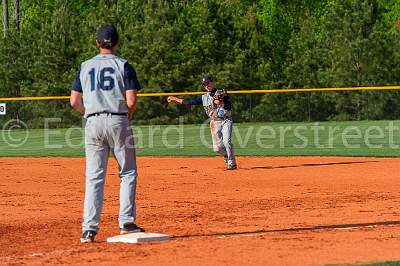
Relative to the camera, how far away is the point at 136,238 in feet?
30.5

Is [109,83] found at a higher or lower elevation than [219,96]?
higher

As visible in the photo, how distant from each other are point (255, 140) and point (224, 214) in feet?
53.8

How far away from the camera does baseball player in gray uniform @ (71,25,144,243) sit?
910 centimetres

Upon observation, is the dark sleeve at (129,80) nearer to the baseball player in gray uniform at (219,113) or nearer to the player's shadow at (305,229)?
the player's shadow at (305,229)

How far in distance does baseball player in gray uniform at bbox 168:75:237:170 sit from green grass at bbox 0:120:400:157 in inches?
177

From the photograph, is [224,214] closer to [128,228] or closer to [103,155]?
[128,228]

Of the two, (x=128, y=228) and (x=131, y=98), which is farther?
(x=128, y=228)

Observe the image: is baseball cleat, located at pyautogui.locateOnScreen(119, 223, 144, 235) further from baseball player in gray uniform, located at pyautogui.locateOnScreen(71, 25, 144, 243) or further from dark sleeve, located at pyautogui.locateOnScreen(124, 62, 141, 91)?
Answer: dark sleeve, located at pyautogui.locateOnScreen(124, 62, 141, 91)

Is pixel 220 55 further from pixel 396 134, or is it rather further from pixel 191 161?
pixel 191 161

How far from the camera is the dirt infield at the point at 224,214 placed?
8.57 metres

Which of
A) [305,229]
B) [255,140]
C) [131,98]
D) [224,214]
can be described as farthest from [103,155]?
[255,140]

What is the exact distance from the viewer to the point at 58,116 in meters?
34.4

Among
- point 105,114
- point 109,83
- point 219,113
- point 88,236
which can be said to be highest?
point 109,83

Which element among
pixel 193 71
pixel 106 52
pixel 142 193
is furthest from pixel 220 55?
pixel 106 52
